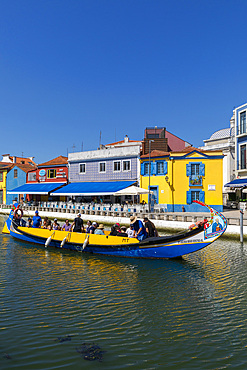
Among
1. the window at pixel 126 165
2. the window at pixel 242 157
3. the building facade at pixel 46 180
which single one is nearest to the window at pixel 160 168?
the window at pixel 126 165

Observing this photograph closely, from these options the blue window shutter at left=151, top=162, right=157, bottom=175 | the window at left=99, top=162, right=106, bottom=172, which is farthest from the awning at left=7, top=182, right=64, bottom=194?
the blue window shutter at left=151, top=162, right=157, bottom=175

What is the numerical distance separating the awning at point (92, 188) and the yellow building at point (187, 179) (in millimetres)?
3445

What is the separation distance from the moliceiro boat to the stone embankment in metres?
7.87

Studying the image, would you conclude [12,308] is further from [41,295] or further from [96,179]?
[96,179]

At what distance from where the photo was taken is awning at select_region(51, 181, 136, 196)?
106 feet

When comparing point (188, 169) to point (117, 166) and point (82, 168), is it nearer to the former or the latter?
point (117, 166)

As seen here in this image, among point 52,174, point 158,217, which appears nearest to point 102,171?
point 52,174

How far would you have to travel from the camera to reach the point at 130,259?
1466 centimetres

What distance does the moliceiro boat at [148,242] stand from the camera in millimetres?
13008

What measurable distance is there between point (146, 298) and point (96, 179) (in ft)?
94.7

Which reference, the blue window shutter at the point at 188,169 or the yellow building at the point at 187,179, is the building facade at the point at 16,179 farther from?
the blue window shutter at the point at 188,169

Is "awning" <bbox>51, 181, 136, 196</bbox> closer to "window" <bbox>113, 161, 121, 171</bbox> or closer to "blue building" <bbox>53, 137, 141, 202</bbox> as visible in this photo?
"blue building" <bbox>53, 137, 141, 202</bbox>

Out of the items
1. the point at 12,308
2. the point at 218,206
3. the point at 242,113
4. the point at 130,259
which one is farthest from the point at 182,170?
the point at 12,308

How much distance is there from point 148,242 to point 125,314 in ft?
19.8
